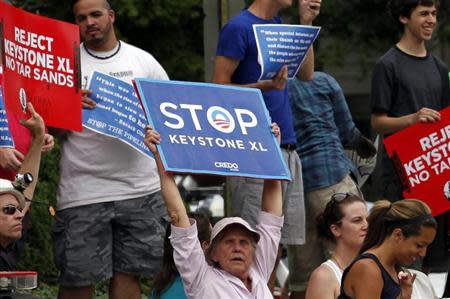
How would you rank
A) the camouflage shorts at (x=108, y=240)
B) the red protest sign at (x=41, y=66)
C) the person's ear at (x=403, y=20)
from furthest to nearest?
the person's ear at (x=403, y=20) < the camouflage shorts at (x=108, y=240) < the red protest sign at (x=41, y=66)

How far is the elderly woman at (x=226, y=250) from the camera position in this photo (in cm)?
805

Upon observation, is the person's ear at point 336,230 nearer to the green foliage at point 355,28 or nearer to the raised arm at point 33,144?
the raised arm at point 33,144

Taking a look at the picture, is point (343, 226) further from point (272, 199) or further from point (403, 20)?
point (403, 20)

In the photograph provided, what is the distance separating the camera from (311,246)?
33.8 ft

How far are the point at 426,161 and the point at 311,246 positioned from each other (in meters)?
0.99

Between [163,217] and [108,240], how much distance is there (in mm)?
382

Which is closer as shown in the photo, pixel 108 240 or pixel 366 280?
pixel 366 280

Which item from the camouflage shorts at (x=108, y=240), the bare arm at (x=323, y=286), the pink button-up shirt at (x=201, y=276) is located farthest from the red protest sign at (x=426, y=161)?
the pink button-up shirt at (x=201, y=276)

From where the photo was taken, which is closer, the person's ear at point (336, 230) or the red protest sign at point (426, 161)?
the person's ear at point (336, 230)

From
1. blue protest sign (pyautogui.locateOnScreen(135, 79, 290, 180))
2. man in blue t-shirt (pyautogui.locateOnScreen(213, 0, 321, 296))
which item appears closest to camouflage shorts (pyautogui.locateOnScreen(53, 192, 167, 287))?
man in blue t-shirt (pyautogui.locateOnScreen(213, 0, 321, 296))

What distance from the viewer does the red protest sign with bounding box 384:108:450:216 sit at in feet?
31.8

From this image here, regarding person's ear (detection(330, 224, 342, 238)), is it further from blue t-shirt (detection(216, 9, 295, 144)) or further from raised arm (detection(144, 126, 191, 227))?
raised arm (detection(144, 126, 191, 227))

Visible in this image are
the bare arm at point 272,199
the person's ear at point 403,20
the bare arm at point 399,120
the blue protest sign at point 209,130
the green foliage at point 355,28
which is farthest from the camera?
the green foliage at point 355,28

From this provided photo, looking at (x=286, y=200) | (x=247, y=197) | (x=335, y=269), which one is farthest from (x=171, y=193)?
(x=286, y=200)
